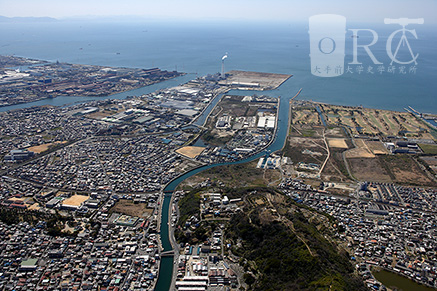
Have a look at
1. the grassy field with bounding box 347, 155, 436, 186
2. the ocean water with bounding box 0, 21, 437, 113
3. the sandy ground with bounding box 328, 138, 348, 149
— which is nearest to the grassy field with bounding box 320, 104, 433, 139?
the sandy ground with bounding box 328, 138, 348, 149

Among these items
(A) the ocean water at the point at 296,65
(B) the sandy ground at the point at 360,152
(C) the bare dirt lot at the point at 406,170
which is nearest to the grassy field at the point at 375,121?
(A) the ocean water at the point at 296,65

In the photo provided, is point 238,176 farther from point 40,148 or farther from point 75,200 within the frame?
point 40,148

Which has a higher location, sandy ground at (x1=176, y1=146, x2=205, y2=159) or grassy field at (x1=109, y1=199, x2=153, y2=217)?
sandy ground at (x1=176, y1=146, x2=205, y2=159)

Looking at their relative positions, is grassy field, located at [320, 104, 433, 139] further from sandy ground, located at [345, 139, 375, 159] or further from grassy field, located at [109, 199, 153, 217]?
grassy field, located at [109, 199, 153, 217]

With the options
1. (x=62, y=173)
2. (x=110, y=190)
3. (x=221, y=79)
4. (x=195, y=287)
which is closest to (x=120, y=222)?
(x=110, y=190)

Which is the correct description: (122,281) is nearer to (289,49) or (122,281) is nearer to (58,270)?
(58,270)

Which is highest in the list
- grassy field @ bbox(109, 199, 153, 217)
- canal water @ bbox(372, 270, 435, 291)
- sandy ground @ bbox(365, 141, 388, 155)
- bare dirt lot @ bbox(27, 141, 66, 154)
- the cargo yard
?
the cargo yard
